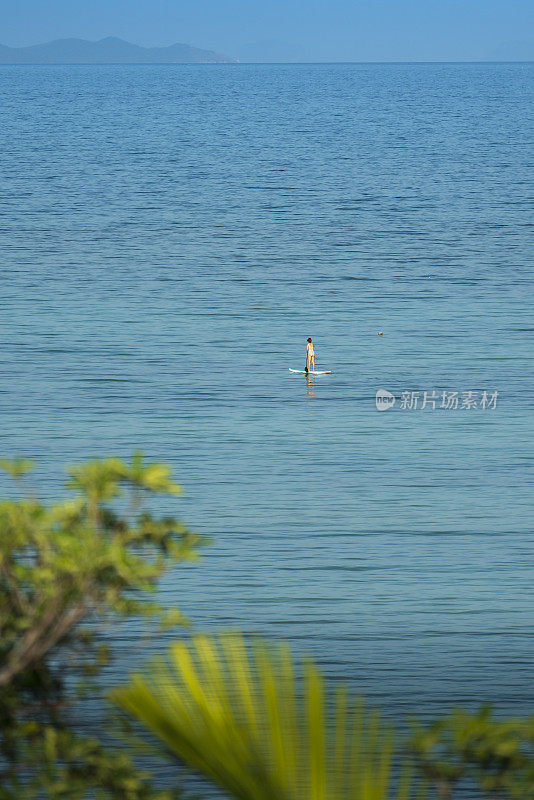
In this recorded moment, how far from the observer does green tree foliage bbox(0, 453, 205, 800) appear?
5.26m

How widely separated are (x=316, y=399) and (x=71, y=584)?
34085 millimetres

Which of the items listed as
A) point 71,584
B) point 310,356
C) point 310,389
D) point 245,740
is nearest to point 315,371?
point 310,356

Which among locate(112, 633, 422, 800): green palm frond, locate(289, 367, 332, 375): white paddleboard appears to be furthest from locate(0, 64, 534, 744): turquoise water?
locate(112, 633, 422, 800): green palm frond

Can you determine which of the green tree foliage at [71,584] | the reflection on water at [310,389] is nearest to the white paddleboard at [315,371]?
the reflection on water at [310,389]

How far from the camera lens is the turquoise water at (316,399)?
73.2 ft

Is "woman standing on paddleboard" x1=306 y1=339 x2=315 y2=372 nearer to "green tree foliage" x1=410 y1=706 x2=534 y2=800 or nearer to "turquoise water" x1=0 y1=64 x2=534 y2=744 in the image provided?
"turquoise water" x1=0 y1=64 x2=534 y2=744

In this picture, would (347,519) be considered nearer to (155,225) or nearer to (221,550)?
(221,550)

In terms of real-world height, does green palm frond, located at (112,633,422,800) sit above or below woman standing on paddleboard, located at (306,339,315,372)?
above

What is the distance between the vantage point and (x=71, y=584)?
5281 millimetres

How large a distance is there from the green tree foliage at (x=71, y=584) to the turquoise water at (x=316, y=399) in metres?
13.3

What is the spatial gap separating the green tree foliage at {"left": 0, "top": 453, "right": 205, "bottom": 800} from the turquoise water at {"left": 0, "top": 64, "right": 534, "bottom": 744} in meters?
13.3

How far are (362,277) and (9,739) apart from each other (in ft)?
194

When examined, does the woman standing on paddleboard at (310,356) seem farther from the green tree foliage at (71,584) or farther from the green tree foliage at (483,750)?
the green tree foliage at (483,750)

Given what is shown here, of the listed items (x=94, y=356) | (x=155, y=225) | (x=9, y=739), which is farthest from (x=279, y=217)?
(x=9, y=739)
